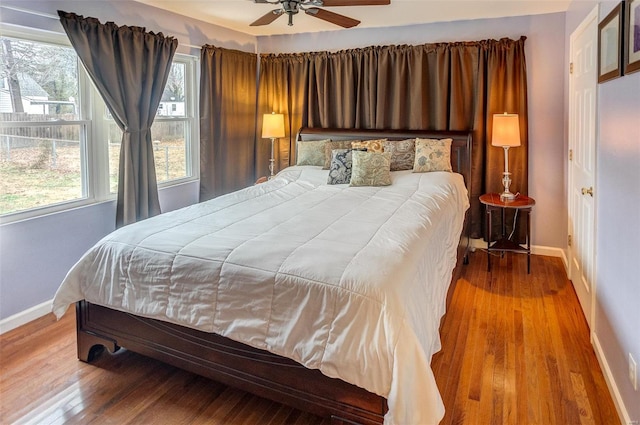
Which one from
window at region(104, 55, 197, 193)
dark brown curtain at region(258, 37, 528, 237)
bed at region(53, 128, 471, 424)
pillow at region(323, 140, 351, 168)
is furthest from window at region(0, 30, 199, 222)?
dark brown curtain at region(258, 37, 528, 237)

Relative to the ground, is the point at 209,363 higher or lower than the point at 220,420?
higher

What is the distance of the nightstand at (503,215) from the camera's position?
3.94 metres

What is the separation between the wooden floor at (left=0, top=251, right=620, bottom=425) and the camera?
6.81ft

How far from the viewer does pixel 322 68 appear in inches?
194

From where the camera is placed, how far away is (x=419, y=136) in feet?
14.6

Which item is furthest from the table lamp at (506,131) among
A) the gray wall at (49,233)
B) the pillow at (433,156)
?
the gray wall at (49,233)

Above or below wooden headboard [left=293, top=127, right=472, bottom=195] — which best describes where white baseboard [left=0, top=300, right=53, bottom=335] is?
below

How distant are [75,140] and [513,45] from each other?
3.96 metres

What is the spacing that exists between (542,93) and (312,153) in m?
2.33

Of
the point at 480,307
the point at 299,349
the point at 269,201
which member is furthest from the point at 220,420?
the point at 480,307

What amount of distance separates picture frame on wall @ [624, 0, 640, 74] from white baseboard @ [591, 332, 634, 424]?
58.4 inches

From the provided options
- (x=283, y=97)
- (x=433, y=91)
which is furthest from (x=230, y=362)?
(x=283, y=97)

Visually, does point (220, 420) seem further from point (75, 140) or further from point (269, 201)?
point (75, 140)

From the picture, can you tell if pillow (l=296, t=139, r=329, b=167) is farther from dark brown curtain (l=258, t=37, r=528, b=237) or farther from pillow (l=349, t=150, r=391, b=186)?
pillow (l=349, t=150, r=391, b=186)
